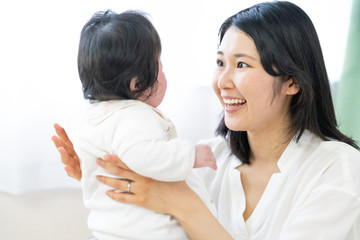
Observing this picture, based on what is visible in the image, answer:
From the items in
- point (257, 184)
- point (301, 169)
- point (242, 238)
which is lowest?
point (242, 238)

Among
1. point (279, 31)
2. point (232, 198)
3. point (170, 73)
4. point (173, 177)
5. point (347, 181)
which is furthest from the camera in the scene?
point (170, 73)

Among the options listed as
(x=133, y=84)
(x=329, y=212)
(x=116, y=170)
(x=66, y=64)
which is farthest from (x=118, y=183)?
(x=66, y=64)

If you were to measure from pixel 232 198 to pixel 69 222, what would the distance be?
92cm

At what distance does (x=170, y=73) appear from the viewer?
6.20 ft

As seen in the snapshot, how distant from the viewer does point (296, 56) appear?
1349 mm

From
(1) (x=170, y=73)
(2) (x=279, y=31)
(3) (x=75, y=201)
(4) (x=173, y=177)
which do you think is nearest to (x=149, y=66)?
(4) (x=173, y=177)

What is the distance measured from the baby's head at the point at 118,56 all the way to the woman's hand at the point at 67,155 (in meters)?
0.30

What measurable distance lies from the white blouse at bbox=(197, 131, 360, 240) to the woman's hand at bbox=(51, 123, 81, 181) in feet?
1.69

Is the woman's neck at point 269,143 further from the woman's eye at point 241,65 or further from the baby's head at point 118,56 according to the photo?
the baby's head at point 118,56

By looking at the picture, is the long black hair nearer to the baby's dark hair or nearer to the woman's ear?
the woman's ear

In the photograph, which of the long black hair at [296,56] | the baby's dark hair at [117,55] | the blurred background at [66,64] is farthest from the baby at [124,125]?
the blurred background at [66,64]

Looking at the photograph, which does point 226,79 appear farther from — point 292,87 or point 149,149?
point 149,149

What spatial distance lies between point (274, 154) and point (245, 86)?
327 mm

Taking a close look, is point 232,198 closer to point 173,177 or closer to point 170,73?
point 173,177
